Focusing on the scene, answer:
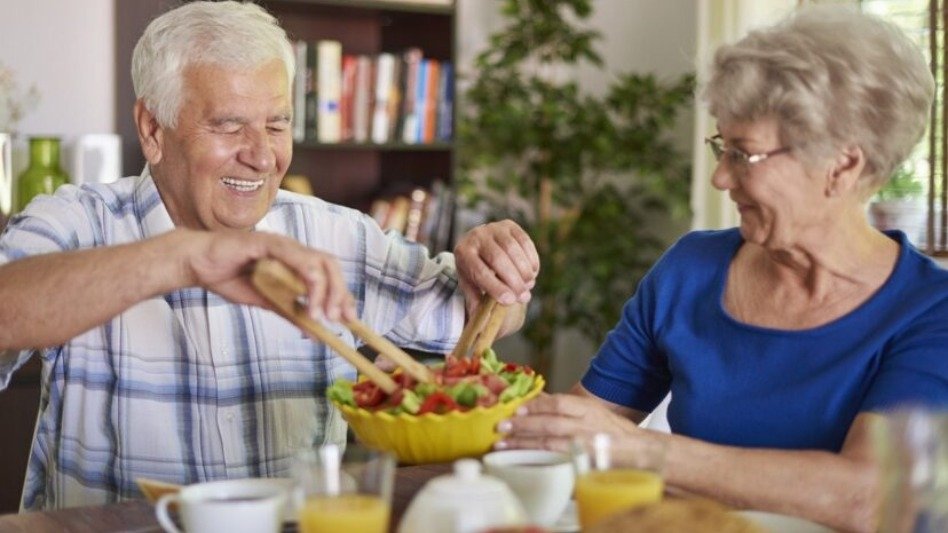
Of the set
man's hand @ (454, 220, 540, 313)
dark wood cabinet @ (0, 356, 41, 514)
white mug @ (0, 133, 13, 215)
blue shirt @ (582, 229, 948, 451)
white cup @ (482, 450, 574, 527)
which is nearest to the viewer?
white cup @ (482, 450, 574, 527)

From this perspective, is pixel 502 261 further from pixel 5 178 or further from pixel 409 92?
pixel 409 92

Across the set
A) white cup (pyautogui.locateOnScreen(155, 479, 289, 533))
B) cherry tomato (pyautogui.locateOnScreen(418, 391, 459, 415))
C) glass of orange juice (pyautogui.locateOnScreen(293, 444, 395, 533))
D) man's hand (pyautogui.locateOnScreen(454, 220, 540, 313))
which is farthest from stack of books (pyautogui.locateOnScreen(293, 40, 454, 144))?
glass of orange juice (pyautogui.locateOnScreen(293, 444, 395, 533))

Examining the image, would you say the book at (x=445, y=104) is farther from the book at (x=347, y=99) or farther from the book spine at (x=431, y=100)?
the book at (x=347, y=99)

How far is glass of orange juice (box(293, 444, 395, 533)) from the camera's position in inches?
46.0

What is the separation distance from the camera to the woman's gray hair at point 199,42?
6.92ft

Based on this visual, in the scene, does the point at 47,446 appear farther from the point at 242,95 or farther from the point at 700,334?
the point at 700,334

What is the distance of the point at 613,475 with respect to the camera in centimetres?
129

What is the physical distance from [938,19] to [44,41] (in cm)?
254

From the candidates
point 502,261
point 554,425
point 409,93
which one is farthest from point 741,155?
point 409,93

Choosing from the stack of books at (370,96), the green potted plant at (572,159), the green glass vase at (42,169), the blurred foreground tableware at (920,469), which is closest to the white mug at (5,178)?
the green glass vase at (42,169)

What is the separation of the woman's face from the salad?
420mm

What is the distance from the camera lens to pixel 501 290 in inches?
81.7

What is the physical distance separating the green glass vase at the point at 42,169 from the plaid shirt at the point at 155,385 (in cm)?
152

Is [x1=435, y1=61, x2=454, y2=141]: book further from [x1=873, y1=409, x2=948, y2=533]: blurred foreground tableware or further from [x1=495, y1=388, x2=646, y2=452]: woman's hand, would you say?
[x1=873, y1=409, x2=948, y2=533]: blurred foreground tableware
